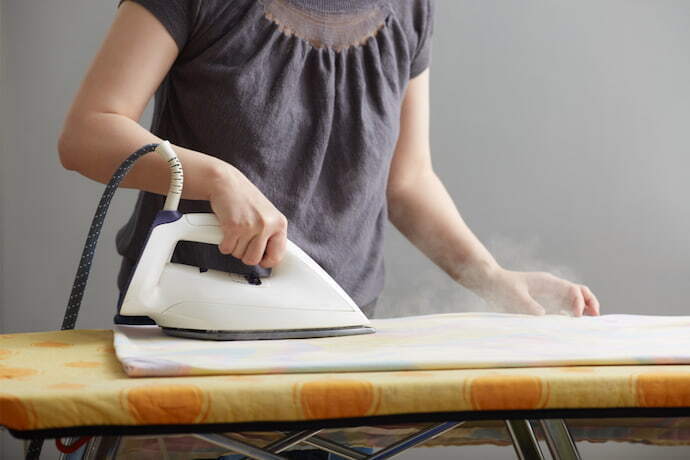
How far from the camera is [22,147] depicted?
2.53 metres

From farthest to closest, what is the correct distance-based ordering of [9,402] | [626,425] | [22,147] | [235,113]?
[22,147] < [235,113] < [626,425] < [9,402]

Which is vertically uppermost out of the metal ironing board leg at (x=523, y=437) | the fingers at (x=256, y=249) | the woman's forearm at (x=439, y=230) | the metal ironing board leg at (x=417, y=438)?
the woman's forearm at (x=439, y=230)

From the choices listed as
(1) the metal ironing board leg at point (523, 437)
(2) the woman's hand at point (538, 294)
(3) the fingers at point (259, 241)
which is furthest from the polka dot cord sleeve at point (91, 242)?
(2) the woman's hand at point (538, 294)

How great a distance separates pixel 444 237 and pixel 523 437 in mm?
718

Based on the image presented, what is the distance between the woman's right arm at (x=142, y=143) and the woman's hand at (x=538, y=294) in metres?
0.48

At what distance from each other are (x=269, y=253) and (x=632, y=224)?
6.65ft

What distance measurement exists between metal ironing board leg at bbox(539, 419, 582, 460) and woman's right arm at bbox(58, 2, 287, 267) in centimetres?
37

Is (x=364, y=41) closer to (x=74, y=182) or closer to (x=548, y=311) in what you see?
(x=548, y=311)

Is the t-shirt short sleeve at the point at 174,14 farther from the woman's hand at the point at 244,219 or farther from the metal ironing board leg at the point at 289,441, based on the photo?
the metal ironing board leg at the point at 289,441

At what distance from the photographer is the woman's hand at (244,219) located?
34.7 inches

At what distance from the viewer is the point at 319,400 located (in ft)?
1.92

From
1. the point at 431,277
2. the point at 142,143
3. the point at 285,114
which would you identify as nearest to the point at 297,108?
the point at 285,114

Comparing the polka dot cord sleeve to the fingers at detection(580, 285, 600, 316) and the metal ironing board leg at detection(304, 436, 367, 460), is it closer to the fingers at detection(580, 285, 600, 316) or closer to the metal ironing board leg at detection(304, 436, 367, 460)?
the metal ironing board leg at detection(304, 436, 367, 460)

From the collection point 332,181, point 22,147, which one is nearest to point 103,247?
point 22,147
